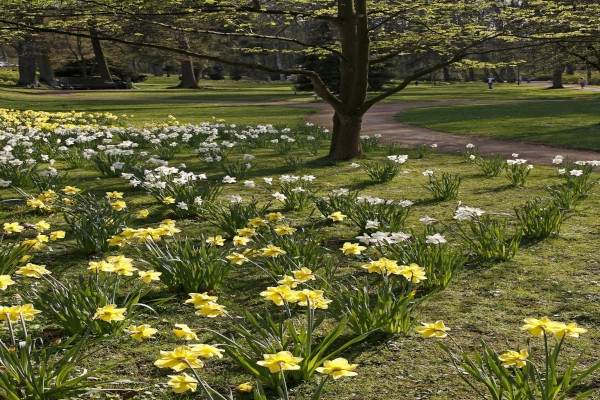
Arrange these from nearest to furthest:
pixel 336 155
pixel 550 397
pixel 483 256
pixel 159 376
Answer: pixel 550 397 < pixel 159 376 < pixel 483 256 < pixel 336 155

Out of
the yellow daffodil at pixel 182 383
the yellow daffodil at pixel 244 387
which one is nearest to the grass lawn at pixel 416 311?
the yellow daffodil at pixel 244 387

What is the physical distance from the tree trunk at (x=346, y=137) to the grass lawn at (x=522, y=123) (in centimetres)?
502

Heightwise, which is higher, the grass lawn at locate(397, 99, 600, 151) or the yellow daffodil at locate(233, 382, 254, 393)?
the yellow daffodil at locate(233, 382, 254, 393)

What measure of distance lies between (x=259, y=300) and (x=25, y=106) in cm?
2197

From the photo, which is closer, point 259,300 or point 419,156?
point 259,300

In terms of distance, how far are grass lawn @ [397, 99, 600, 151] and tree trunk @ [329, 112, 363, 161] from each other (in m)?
5.02

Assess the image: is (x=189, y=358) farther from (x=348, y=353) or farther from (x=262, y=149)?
(x=262, y=149)

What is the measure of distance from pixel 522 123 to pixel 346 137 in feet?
30.8

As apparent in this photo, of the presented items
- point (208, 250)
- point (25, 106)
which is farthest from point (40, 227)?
point (25, 106)

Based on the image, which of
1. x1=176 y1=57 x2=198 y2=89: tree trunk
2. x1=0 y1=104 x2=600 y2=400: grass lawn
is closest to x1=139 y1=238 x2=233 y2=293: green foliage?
x1=0 y1=104 x2=600 y2=400: grass lawn

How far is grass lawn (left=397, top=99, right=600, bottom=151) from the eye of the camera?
42.5 feet

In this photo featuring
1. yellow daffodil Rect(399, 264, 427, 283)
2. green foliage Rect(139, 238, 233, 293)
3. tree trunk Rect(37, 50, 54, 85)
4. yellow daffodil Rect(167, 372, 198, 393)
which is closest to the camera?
yellow daffodil Rect(167, 372, 198, 393)

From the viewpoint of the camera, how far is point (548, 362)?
196cm

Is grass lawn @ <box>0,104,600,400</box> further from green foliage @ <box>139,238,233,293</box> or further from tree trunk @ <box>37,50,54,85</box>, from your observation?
tree trunk @ <box>37,50,54,85</box>
